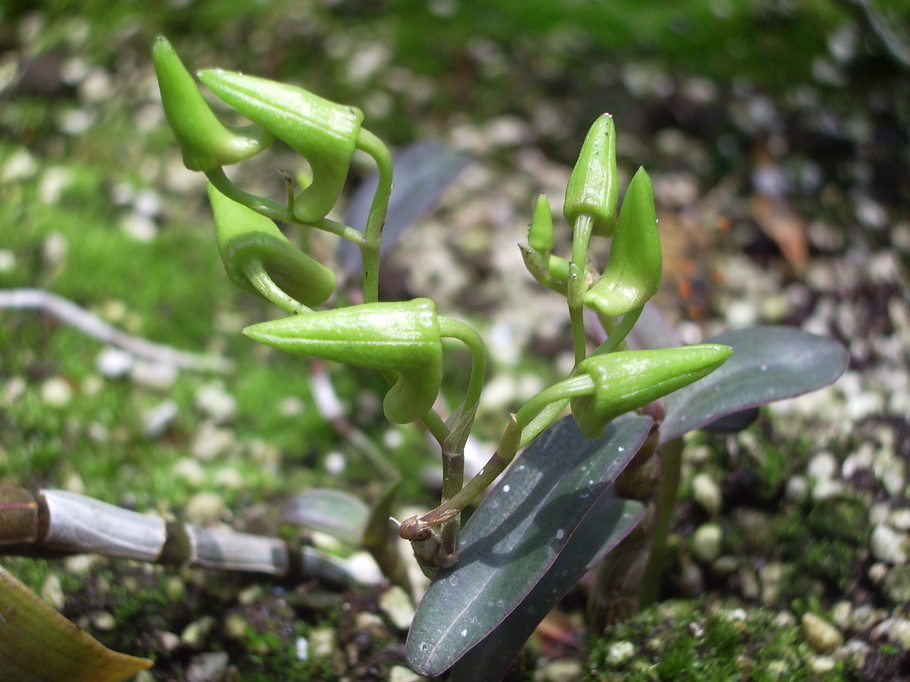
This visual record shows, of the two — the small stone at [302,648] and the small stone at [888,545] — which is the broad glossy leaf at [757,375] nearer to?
the small stone at [888,545]

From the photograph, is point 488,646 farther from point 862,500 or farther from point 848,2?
point 848,2

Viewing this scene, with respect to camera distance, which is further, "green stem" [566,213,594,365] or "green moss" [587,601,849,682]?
"green moss" [587,601,849,682]

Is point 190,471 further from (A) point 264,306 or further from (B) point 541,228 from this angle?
(B) point 541,228

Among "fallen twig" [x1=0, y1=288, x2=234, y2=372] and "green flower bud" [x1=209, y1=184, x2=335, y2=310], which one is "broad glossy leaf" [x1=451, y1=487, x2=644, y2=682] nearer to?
"green flower bud" [x1=209, y1=184, x2=335, y2=310]

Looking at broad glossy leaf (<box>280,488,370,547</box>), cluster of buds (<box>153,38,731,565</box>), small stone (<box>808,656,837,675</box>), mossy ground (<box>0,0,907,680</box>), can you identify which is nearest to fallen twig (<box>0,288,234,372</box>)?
mossy ground (<box>0,0,907,680</box>)

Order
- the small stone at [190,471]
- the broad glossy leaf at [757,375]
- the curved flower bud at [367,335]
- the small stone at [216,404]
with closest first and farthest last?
1. the curved flower bud at [367,335]
2. the broad glossy leaf at [757,375]
3. the small stone at [190,471]
4. the small stone at [216,404]

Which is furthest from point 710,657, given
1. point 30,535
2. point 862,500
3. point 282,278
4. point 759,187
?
point 759,187

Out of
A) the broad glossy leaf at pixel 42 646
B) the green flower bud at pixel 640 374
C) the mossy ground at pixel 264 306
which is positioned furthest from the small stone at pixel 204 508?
the green flower bud at pixel 640 374
